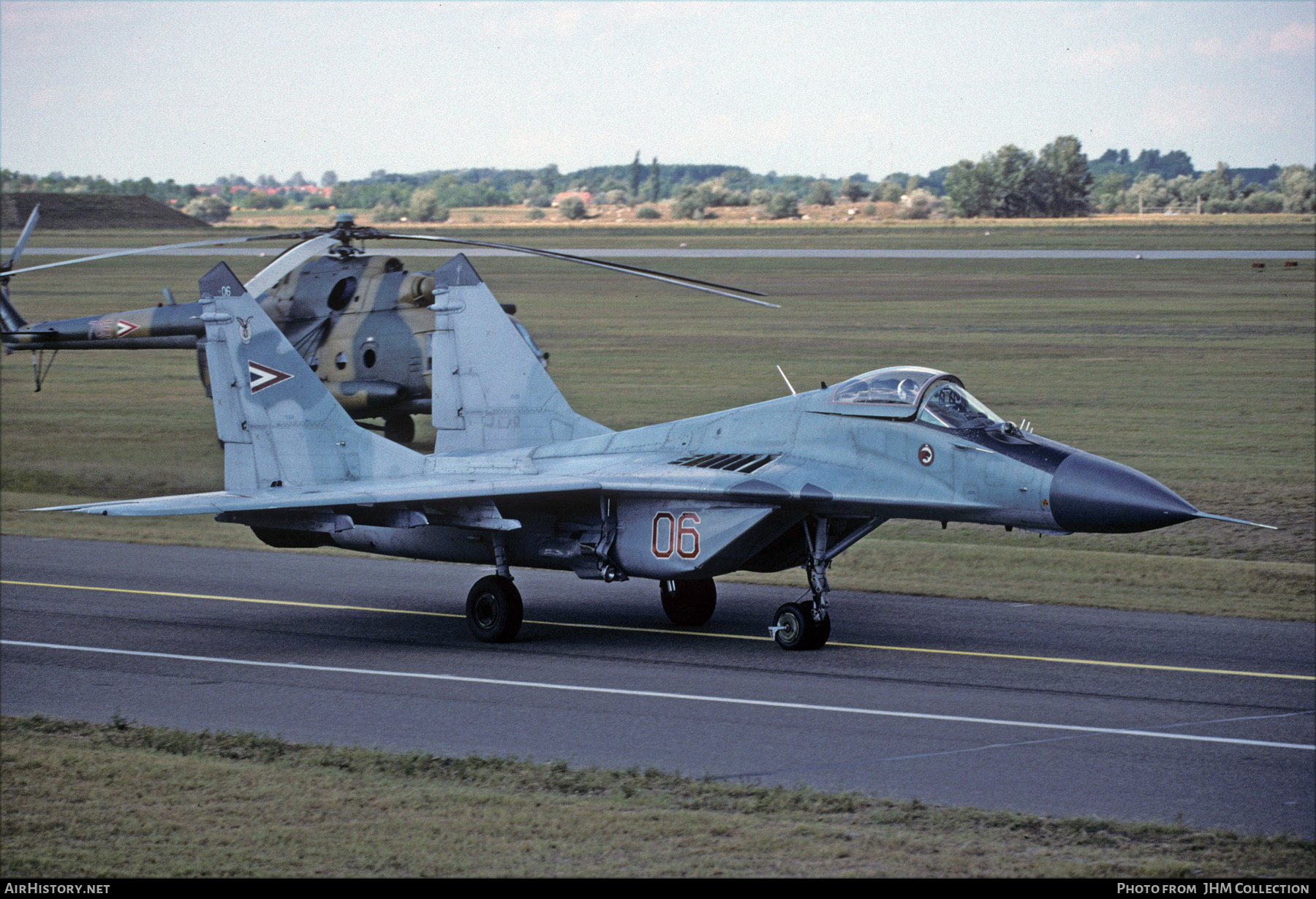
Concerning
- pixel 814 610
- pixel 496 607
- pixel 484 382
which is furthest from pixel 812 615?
Answer: pixel 484 382

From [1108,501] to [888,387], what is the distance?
102 inches

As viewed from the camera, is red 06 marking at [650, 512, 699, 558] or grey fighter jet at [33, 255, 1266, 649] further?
red 06 marking at [650, 512, 699, 558]

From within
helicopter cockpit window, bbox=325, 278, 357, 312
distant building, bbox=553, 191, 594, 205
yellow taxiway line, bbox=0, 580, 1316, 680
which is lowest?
yellow taxiway line, bbox=0, 580, 1316, 680

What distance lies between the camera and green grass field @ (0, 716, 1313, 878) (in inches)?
335

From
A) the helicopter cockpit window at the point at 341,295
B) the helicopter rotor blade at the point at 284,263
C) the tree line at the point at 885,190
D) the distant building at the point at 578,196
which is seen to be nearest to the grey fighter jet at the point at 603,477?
the helicopter rotor blade at the point at 284,263

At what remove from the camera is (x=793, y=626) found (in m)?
14.6

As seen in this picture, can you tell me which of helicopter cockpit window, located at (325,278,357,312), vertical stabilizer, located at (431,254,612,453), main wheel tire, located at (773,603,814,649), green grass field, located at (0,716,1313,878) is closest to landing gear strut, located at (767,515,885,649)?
main wheel tire, located at (773,603,814,649)

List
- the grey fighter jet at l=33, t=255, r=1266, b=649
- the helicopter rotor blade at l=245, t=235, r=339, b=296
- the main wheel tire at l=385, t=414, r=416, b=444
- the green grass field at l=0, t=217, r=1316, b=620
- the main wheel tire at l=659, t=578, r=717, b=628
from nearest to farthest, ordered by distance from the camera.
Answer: the grey fighter jet at l=33, t=255, r=1266, b=649 → the main wheel tire at l=659, t=578, r=717, b=628 → the green grass field at l=0, t=217, r=1316, b=620 → the helicopter rotor blade at l=245, t=235, r=339, b=296 → the main wheel tire at l=385, t=414, r=416, b=444

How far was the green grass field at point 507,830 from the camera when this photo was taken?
8.50 meters

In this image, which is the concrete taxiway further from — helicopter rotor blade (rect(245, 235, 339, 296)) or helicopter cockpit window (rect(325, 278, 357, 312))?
helicopter cockpit window (rect(325, 278, 357, 312))

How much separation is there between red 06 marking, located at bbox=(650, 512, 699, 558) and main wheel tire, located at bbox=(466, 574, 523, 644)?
5.95ft

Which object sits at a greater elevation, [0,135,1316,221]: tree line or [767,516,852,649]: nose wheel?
[0,135,1316,221]: tree line

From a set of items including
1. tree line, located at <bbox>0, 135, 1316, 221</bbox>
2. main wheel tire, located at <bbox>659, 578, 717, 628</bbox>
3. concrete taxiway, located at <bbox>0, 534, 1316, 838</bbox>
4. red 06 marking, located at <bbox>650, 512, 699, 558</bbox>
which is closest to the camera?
concrete taxiway, located at <bbox>0, 534, 1316, 838</bbox>

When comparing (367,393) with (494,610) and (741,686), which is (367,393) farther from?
(741,686)
